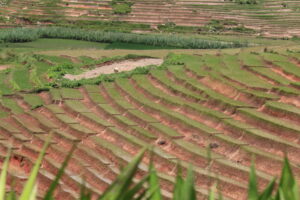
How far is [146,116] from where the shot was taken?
12289mm

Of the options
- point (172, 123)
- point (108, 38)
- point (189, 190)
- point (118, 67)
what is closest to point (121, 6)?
point (108, 38)

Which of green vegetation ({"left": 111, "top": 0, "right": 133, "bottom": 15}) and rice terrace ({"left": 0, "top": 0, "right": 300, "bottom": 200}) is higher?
rice terrace ({"left": 0, "top": 0, "right": 300, "bottom": 200})

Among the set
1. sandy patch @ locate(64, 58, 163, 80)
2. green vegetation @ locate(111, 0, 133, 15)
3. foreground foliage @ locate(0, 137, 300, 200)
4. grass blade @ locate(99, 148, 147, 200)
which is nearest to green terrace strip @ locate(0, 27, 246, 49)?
green vegetation @ locate(111, 0, 133, 15)

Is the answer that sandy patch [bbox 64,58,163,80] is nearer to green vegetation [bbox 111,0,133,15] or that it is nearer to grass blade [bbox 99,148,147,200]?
grass blade [bbox 99,148,147,200]

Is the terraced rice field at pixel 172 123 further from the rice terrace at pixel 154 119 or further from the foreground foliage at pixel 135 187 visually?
the foreground foliage at pixel 135 187

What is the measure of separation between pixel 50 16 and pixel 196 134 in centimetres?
2364

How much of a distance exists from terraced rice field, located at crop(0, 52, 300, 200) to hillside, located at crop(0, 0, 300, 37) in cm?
1706

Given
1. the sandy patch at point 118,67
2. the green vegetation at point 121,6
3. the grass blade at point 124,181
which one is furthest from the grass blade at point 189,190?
the green vegetation at point 121,6

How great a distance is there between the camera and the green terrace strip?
25984mm

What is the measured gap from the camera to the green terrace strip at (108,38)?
26.0 m

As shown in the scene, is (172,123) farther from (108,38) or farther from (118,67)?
(108,38)

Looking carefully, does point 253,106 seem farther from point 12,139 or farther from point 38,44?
point 38,44

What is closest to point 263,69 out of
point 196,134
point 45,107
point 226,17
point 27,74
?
point 196,134

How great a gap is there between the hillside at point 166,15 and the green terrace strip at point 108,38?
395cm
